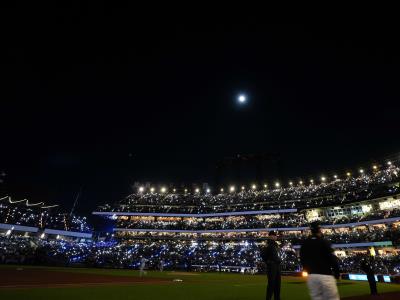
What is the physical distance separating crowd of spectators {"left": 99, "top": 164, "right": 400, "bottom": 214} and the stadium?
9.7 inches

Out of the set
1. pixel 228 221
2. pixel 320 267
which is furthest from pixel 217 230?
pixel 320 267

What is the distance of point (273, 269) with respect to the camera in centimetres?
882

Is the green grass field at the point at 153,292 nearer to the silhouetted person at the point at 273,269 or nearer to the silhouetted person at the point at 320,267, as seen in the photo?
the silhouetted person at the point at 273,269

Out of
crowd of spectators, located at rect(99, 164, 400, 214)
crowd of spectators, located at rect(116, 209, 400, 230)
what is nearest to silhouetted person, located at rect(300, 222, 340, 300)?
crowd of spectators, located at rect(99, 164, 400, 214)

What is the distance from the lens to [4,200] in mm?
74500

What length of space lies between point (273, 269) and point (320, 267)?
4109 mm

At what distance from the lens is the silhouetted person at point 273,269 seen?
8766 mm

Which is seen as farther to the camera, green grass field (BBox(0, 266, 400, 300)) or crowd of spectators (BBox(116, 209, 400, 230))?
crowd of spectators (BBox(116, 209, 400, 230))

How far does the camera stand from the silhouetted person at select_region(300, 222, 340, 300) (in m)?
4.87

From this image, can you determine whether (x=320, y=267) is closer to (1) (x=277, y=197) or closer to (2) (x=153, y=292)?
(2) (x=153, y=292)

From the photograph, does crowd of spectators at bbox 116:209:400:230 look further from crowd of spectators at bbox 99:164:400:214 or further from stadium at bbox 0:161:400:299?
crowd of spectators at bbox 99:164:400:214

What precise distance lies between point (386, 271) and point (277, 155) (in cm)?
4614

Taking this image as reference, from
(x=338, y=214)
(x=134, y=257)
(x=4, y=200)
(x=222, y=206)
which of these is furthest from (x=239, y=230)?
(x=4, y=200)

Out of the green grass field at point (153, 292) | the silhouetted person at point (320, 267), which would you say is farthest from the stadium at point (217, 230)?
the silhouetted person at point (320, 267)
